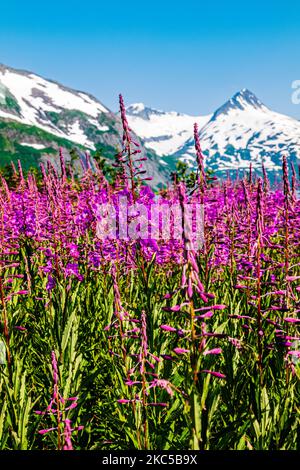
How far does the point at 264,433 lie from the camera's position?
2996 millimetres

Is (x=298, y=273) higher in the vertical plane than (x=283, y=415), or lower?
higher

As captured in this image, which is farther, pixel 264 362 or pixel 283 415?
pixel 264 362

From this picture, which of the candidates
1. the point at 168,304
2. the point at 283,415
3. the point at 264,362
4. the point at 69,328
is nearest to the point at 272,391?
the point at 264,362

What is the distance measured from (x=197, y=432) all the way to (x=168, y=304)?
7.46ft

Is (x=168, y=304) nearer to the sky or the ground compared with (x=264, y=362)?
nearer to the sky

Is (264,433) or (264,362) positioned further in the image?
(264,362)

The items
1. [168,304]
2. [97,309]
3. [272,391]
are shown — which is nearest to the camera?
[272,391]

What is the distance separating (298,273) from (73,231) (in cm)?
392

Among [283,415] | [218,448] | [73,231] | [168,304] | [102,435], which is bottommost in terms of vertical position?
[102,435]
